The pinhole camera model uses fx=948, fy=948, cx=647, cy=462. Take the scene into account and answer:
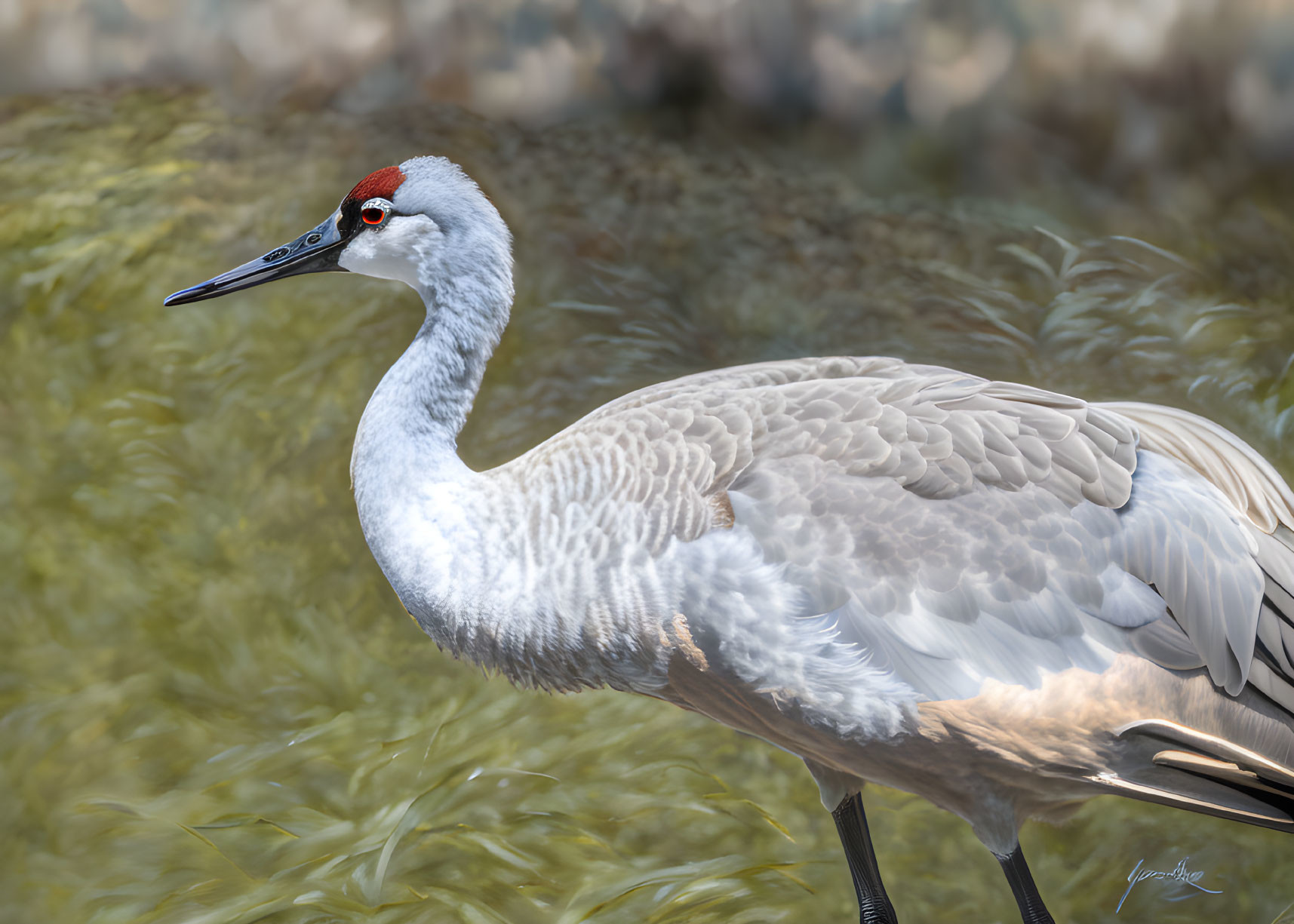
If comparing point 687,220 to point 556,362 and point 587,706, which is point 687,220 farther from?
point 587,706

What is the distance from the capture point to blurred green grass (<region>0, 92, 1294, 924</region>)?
2223 mm

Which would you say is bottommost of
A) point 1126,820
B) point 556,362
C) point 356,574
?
point 1126,820

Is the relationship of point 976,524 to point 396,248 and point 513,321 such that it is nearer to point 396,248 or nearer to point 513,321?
point 396,248

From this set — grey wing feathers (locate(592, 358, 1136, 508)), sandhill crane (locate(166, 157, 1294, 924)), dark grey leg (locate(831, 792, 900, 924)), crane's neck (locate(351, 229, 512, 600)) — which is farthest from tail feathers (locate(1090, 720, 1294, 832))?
crane's neck (locate(351, 229, 512, 600))

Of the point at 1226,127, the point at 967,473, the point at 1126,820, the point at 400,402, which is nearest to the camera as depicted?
the point at 967,473

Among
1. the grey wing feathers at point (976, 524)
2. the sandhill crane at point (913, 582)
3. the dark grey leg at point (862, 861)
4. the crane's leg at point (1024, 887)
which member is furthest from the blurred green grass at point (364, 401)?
the grey wing feathers at point (976, 524)

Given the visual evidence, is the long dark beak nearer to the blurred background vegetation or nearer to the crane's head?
the crane's head

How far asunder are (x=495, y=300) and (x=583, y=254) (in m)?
1.08

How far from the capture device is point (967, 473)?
50.1 inches

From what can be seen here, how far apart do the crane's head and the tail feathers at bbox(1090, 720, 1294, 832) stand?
1.16 meters

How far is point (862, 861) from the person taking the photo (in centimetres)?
162

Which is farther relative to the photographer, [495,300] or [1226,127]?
[1226,127]

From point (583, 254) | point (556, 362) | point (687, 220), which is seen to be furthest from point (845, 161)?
point (556, 362)
